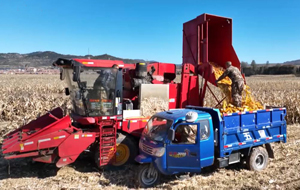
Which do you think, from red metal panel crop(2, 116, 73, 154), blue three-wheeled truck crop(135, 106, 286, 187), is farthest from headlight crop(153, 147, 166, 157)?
red metal panel crop(2, 116, 73, 154)

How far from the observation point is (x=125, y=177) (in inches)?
229

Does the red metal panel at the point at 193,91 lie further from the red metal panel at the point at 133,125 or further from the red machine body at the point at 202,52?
the red metal panel at the point at 133,125

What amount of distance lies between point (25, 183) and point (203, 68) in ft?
18.9

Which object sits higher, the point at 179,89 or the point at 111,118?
the point at 179,89

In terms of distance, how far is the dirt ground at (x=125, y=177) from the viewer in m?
5.34

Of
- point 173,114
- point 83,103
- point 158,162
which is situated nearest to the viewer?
point 158,162

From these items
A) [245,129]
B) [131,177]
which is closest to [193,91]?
[245,129]

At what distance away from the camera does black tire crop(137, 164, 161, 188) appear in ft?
17.2

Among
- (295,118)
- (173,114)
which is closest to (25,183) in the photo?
(173,114)

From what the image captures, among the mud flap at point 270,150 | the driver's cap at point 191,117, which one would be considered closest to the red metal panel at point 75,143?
the driver's cap at point 191,117

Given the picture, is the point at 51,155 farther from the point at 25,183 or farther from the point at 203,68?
the point at 203,68

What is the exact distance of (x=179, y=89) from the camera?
25.8ft

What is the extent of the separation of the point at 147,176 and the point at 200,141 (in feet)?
4.50

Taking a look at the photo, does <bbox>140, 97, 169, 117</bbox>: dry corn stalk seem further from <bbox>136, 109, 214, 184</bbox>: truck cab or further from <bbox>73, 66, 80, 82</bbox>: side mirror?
<bbox>73, 66, 80, 82</bbox>: side mirror
